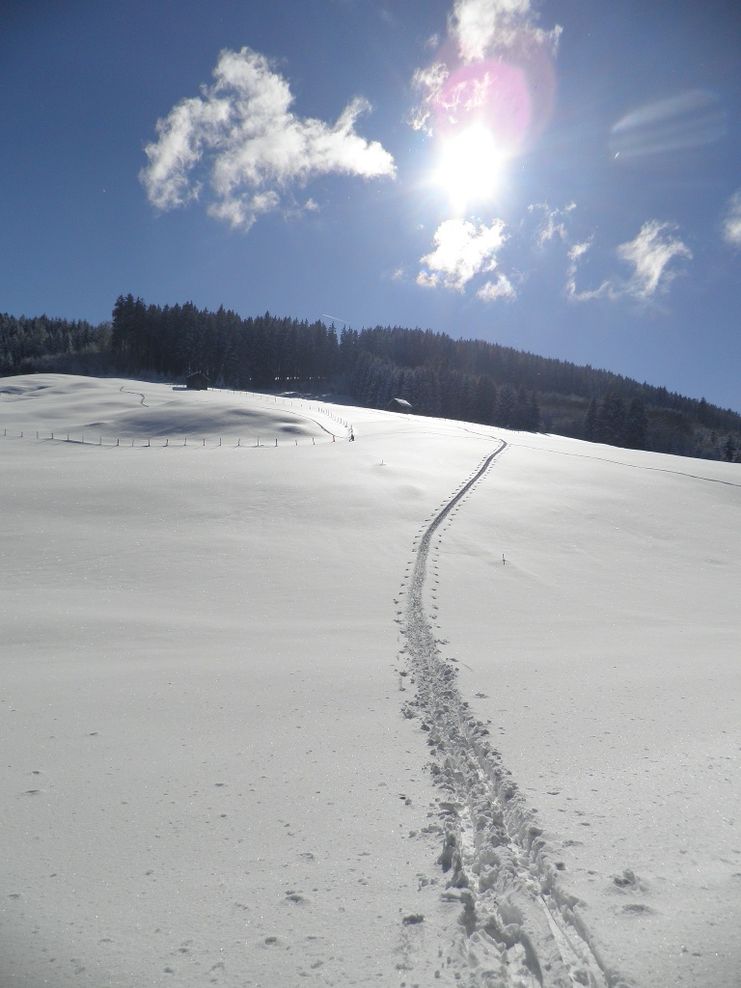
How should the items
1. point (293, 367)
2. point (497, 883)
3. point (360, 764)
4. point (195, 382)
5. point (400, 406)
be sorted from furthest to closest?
1. point (293, 367)
2. point (400, 406)
3. point (195, 382)
4. point (360, 764)
5. point (497, 883)

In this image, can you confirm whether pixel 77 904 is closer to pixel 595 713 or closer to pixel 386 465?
pixel 595 713

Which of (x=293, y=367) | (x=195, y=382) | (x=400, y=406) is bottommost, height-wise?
(x=195, y=382)

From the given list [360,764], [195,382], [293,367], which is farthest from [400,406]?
[360,764]

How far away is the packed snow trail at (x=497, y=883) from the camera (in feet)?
11.6

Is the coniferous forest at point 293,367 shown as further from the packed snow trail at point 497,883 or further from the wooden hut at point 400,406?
the packed snow trail at point 497,883

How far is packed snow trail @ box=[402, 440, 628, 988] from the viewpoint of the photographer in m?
3.53

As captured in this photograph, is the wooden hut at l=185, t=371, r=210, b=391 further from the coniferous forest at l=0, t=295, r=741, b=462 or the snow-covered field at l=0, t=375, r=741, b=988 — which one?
the snow-covered field at l=0, t=375, r=741, b=988

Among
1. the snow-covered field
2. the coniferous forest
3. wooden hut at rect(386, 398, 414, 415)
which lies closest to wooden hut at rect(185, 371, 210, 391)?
the coniferous forest

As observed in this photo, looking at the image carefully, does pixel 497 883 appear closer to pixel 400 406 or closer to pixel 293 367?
pixel 400 406

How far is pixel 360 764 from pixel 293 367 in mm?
113065

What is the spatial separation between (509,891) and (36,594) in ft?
38.3

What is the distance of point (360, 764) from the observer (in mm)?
5883

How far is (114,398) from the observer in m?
62.1

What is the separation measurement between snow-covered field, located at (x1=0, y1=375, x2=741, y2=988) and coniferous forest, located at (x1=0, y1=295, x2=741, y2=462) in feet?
275
